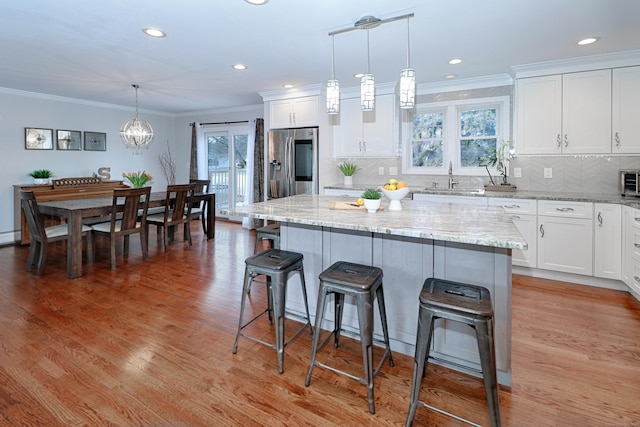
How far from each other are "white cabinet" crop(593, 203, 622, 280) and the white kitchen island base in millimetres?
2314

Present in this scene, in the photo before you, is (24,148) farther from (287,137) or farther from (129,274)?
(287,137)

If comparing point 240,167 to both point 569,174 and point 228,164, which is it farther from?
point 569,174

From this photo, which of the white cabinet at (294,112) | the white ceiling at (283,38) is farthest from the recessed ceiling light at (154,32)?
the white cabinet at (294,112)

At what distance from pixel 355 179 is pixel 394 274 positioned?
3252 millimetres

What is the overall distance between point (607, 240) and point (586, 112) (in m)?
1.41

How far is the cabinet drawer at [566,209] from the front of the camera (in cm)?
342

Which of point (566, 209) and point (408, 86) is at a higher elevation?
point (408, 86)

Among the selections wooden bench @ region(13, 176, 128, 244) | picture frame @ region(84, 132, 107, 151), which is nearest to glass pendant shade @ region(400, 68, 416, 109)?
wooden bench @ region(13, 176, 128, 244)

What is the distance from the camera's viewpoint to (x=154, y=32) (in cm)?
296

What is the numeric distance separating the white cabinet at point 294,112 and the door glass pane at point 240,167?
193 centimetres

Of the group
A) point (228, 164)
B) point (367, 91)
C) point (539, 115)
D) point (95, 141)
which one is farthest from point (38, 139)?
point (539, 115)

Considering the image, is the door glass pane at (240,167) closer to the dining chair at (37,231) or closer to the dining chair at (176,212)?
the dining chair at (176,212)

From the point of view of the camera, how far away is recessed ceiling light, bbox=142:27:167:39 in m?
2.90

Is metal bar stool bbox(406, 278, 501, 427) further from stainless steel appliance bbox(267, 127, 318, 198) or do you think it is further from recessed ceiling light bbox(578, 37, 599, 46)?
stainless steel appliance bbox(267, 127, 318, 198)
